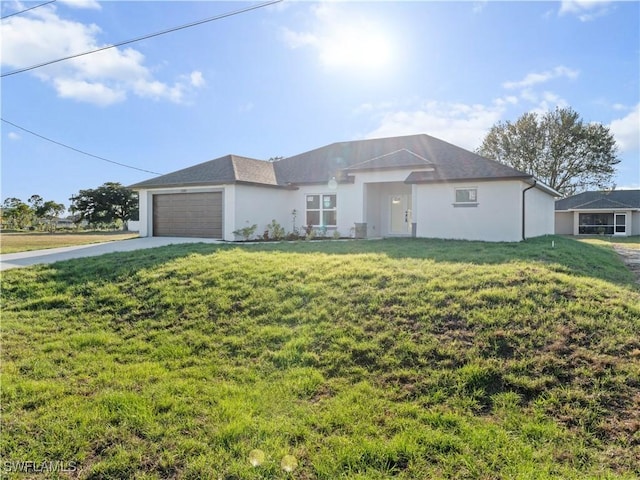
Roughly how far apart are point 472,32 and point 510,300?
24.5 feet

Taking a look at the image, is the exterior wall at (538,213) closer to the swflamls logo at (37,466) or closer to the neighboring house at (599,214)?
the neighboring house at (599,214)

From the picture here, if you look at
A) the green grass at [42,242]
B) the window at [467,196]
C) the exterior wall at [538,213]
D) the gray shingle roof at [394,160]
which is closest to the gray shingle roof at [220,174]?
the gray shingle roof at [394,160]

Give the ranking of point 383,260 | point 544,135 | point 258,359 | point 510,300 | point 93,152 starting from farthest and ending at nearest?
1. point 544,135
2. point 93,152
3. point 383,260
4. point 510,300
5. point 258,359

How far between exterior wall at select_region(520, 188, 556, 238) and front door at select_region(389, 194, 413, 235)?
16.6 ft

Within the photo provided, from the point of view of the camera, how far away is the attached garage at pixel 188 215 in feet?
59.9

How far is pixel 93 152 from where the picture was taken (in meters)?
30.0

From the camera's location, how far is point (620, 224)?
3547 centimetres

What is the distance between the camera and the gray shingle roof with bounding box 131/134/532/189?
16125 mm

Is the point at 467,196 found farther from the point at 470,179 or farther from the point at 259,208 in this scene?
the point at 259,208

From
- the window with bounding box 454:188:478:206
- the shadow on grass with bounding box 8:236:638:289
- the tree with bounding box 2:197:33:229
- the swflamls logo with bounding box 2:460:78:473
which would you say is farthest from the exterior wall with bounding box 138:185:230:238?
the tree with bounding box 2:197:33:229

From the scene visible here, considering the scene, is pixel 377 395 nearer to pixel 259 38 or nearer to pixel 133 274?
pixel 133 274

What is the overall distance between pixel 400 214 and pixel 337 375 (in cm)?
1583

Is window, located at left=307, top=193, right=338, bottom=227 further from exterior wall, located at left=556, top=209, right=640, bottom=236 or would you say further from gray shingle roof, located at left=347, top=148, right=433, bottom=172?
exterior wall, located at left=556, top=209, right=640, bottom=236

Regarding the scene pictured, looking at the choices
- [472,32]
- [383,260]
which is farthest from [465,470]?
[472,32]
